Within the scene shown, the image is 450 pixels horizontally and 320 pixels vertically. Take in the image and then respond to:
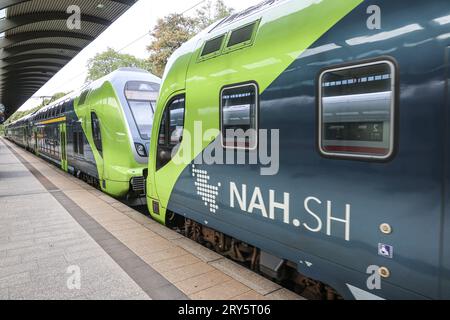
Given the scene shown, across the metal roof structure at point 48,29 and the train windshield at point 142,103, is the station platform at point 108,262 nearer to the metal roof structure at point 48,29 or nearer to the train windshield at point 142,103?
the train windshield at point 142,103

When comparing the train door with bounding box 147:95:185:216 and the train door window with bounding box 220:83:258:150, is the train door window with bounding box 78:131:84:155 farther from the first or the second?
the train door window with bounding box 220:83:258:150

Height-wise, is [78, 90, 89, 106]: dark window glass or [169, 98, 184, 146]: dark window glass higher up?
[78, 90, 89, 106]: dark window glass

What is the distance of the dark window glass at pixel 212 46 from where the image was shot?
14.3 ft

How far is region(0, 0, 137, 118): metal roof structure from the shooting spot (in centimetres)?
1352

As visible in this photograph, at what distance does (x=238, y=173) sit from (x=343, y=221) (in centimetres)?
144

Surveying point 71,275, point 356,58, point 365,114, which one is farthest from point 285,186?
point 71,275

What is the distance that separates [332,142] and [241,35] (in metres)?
1.78

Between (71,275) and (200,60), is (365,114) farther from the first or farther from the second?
(71,275)

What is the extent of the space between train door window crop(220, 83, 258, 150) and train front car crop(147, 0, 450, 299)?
0.06ft

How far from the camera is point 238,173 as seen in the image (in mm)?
3945

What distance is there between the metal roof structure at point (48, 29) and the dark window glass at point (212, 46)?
965 centimetres

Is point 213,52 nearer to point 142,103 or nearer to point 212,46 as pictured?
point 212,46

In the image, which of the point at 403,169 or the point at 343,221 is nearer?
the point at 403,169

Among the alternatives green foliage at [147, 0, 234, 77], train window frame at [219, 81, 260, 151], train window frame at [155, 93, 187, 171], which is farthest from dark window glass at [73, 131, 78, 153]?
green foliage at [147, 0, 234, 77]
